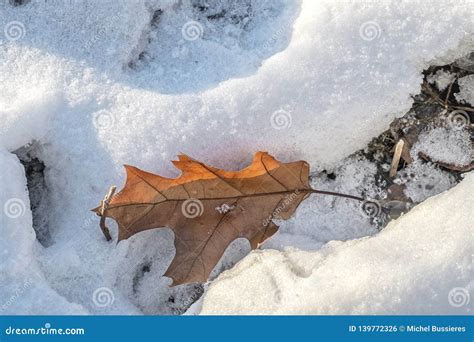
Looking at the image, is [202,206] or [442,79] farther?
[442,79]

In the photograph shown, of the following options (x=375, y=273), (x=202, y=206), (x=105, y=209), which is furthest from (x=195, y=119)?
(x=375, y=273)

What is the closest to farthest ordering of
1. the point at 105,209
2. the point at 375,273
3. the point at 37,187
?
the point at 375,273 < the point at 105,209 < the point at 37,187

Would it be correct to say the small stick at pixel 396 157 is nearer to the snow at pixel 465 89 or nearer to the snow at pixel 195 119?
the snow at pixel 195 119

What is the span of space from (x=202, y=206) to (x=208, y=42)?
1.75 feet

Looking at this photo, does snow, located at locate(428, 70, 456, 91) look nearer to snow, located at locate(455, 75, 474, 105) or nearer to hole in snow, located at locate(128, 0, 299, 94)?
snow, located at locate(455, 75, 474, 105)

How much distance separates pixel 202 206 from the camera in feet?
5.65

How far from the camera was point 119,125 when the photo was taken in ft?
5.84

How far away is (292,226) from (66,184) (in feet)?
2.26

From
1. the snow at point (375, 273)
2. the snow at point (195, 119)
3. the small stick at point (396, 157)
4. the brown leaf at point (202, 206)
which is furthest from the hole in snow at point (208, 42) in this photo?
the snow at point (375, 273)

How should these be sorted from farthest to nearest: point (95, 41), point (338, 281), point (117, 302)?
1. point (95, 41)
2. point (117, 302)
3. point (338, 281)

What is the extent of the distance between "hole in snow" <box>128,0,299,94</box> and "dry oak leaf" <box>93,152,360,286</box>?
291 millimetres

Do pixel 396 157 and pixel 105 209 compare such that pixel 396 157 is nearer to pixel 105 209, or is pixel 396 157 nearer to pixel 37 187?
pixel 105 209
